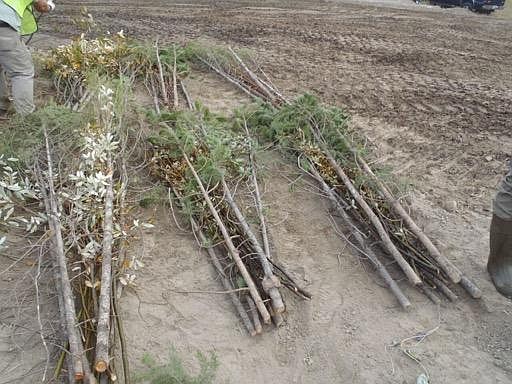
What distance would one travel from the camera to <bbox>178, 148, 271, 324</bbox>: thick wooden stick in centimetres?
319

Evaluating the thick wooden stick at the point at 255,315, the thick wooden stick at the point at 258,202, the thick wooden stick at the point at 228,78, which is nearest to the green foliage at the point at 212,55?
the thick wooden stick at the point at 228,78

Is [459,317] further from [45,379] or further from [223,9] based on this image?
[223,9]

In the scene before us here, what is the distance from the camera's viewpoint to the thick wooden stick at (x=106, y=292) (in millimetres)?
2652

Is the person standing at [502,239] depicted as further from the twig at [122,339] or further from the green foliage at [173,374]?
the twig at [122,339]

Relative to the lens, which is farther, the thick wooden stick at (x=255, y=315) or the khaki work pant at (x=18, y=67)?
the khaki work pant at (x=18, y=67)

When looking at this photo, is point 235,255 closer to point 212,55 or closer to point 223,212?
point 223,212

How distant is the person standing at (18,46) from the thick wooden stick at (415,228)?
3368 mm

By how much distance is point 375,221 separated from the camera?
12.8 feet

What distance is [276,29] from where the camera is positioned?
10172 millimetres

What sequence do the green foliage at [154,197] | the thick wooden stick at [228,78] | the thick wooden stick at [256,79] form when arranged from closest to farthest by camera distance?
1. the green foliage at [154,197]
2. the thick wooden stick at [256,79]
3. the thick wooden stick at [228,78]

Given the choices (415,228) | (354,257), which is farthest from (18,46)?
(415,228)

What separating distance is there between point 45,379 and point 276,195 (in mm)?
2477

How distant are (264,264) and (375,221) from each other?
3.36 ft

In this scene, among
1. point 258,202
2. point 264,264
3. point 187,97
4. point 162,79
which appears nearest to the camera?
point 264,264
